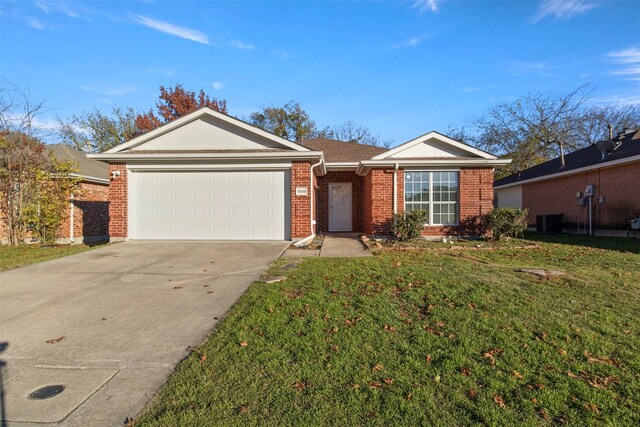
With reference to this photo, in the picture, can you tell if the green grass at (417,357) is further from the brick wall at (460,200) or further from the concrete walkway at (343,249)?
the brick wall at (460,200)

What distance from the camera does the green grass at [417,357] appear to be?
2488mm

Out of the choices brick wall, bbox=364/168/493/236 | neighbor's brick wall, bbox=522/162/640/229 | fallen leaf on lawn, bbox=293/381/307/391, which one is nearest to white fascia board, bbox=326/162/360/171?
brick wall, bbox=364/168/493/236

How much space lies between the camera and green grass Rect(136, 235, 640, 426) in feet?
8.16

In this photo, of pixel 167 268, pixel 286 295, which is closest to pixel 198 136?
pixel 167 268

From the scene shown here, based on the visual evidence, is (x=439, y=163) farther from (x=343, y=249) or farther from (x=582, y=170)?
(x=582, y=170)

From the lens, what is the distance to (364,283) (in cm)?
582

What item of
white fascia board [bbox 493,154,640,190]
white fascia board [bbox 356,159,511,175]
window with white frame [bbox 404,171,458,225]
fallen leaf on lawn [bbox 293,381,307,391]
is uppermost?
white fascia board [bbox 493,154,640,190]

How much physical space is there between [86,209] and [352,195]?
35.0 feet

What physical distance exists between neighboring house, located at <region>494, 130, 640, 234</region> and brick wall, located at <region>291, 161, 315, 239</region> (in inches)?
455

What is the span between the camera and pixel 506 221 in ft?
36.1

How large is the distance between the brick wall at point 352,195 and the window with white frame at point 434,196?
9.27ft

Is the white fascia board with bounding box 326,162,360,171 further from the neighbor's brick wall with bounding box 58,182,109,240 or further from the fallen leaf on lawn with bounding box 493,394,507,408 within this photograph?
the fallen leaf on lawn with bounding box 493,394,507,408

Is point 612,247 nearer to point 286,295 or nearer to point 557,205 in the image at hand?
point 557,205

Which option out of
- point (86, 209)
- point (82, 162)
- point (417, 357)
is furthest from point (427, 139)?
point (82, 162)
